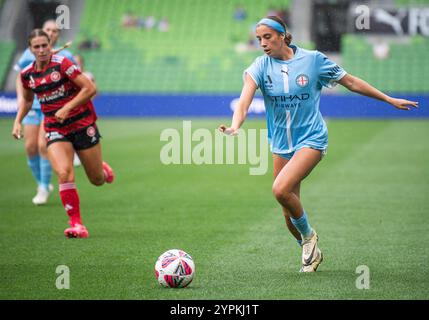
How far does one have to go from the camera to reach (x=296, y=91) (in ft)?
25.1

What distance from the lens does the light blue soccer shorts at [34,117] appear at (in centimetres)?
1234

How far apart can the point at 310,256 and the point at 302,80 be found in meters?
1.53

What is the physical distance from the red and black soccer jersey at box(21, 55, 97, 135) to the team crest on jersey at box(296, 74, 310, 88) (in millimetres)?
2988

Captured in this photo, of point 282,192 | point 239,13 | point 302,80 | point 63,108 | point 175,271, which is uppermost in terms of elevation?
point 239,13

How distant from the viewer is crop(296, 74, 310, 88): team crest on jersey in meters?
7.62

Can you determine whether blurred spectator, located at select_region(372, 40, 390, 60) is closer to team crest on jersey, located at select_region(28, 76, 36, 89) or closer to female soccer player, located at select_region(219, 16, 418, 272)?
team crest on jersey, located at select_region(28, 76, 36, 89)

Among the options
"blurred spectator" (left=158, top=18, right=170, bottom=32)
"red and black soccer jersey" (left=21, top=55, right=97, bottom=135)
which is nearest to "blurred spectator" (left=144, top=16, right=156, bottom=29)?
"blurred spectator" (left=158, top=18, right=170, bottom=32)

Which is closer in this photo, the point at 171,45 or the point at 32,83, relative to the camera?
the point at 32,83

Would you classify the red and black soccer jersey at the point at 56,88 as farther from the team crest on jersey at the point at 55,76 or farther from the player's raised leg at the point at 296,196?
the player's raised leg at the point at 296,196

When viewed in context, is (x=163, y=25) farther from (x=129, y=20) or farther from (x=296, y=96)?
(x=296, y=96)

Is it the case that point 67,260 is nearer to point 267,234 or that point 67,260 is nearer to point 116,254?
point 116,254

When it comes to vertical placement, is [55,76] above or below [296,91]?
above

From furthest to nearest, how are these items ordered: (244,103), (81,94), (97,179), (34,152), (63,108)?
(34,152) → (97,179) → (81,94) → (63,108) → (244,103)

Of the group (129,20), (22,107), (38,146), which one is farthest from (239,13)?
(22,107)
